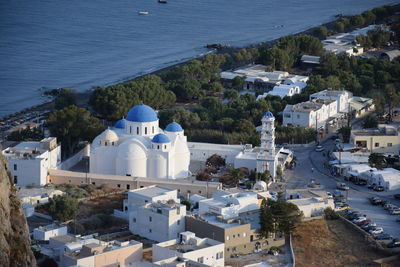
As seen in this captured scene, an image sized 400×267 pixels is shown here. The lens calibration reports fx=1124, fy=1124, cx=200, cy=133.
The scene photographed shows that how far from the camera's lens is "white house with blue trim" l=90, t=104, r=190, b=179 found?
33469mm

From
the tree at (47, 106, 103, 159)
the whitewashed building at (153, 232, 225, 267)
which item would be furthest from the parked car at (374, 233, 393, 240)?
the tree at (47, 106, 103, 159)

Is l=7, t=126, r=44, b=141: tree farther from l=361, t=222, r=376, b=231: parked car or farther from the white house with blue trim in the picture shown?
l=361, t=222, r=376, b=231: parked car

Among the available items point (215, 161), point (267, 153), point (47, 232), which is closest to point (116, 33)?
point (215, 161)

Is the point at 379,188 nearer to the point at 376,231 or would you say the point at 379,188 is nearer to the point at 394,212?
the point at 394,212

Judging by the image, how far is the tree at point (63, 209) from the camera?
1166 inches

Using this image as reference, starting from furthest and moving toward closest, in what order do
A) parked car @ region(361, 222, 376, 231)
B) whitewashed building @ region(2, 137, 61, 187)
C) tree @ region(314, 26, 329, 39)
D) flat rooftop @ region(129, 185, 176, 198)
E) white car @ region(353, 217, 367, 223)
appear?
tree @ region(314, 26, 329, 39)
whitewashed building @ region(2, 137, 61, 187)
white car @ region(353, 217, 367, 223)
flat rooftop @ region(129, 185, 176, 198)
parked car @ region(361, 222, 376, 231)

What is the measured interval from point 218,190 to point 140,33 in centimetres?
3576

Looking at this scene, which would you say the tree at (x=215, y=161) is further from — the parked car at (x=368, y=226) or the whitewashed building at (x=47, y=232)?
the whitewashed building at (x=47, y=232)

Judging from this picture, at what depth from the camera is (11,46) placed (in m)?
60.5

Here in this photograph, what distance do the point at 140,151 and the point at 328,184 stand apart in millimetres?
5720

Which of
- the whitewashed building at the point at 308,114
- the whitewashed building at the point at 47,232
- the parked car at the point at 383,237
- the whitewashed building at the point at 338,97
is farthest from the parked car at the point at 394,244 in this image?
the whitewashed building at the point at 338,97

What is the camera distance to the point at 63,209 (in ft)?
97.3

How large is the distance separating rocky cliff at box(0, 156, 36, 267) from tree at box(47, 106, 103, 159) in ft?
54.9

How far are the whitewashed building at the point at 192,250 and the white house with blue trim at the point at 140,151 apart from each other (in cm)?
708
